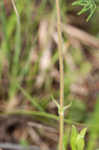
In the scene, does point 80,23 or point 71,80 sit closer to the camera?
point 71,80

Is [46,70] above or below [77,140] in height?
above

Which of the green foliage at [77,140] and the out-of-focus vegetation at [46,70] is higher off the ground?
the out-of-focus vegetation at [46,70]

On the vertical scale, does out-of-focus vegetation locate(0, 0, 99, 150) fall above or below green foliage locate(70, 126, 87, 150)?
above

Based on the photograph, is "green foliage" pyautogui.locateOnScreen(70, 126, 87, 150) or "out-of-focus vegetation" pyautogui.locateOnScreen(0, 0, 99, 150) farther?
"out-of-focus vegetation" pyautogui.locateOnScreen(0, 0, 99, 150)

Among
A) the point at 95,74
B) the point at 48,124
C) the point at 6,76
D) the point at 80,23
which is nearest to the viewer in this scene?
the point at 48,124

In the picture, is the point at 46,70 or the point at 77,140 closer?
the point at 77,140

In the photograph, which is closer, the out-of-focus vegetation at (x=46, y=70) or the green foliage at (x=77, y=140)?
the green foliage at (x=77, y=140)

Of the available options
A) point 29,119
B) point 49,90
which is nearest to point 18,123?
point 29,119

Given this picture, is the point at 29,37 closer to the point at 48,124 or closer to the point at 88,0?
the point at 48,124
